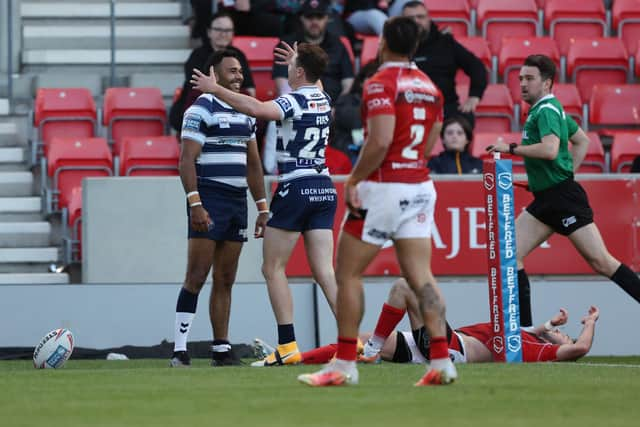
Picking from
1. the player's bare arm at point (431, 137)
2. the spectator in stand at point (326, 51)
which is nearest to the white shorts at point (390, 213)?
the player's bare arm at point (431, 137)

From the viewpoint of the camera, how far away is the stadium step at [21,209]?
14.0m

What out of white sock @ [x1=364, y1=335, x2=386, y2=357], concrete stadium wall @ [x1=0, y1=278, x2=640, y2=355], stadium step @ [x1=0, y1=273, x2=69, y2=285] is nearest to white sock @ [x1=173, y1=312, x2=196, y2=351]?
white sock @ [x1=364, y1=335, x2=386, y2=357]

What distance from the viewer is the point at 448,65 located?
47.8ft

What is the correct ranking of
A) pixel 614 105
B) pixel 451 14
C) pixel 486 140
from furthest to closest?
pixel 451 14
pixel 614 105
pixel 486 140

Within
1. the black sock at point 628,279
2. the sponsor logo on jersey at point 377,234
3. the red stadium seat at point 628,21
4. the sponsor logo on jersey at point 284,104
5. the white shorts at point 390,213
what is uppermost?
the red stadium seat at point 628,21

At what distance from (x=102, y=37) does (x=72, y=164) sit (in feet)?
8.96

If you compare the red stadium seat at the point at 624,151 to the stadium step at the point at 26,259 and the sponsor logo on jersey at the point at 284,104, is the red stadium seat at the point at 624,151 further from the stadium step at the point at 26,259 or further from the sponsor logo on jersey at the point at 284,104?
the sponsor logo on jersey at the point at 284,104

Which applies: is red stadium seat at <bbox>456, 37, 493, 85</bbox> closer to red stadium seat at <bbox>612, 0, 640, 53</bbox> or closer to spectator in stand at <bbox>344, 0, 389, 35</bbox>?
spectator in stand at <bbox>344, 0, 389, 35</bbox>

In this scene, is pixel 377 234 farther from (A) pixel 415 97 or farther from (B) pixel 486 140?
(B) pixel 486 140

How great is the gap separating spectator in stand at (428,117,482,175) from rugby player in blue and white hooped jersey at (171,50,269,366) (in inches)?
138

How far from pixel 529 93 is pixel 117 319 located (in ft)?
13.2

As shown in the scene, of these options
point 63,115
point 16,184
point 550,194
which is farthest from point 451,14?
point 550,194

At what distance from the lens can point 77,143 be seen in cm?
1412

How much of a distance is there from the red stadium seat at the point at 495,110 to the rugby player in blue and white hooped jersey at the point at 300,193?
19.3ft
